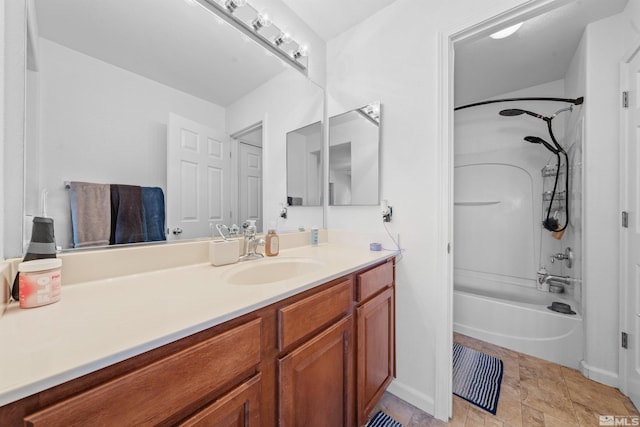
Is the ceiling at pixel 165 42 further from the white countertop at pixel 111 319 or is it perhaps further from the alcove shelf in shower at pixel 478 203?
the alcove shelf in shower at pixel 478 203

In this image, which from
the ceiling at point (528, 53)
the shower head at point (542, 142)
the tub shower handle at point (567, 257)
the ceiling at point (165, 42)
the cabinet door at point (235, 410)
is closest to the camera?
the cabinet door at point (235, 410)

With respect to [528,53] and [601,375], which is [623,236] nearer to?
[601,375]

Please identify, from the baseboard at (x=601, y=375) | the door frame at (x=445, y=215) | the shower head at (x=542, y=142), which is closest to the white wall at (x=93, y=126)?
the door frame at (x=445, y=215)

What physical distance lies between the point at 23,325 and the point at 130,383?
12.0 inches

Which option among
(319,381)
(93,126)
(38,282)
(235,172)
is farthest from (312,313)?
(93,126)

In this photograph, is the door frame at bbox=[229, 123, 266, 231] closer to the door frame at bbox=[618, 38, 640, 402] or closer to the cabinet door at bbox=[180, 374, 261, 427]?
the cabinet door at bbox=[180, 374, 261, 427]

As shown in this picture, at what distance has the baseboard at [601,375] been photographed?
1475mm

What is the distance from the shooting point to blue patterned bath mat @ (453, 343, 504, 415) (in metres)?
1.40

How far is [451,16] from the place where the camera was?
4.15ft

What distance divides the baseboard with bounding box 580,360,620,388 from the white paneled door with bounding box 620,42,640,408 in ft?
0.20

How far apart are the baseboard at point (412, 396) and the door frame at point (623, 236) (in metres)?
1.17

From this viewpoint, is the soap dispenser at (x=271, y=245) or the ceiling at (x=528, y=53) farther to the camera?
the ceiling at (x=528, y=53)

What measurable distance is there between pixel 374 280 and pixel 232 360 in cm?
76

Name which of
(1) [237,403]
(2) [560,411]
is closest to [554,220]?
(2) [560,411]
